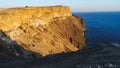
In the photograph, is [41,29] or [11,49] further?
[41,29]

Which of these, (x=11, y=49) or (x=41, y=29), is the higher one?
(x=11, y=49)

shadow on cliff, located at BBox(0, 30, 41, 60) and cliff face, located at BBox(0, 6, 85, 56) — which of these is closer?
shadow on cliff, located at BBox(0, 30, 41, 60)

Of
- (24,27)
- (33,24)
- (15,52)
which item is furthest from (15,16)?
(15,52)

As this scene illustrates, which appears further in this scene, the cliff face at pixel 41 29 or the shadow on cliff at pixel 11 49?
the cliff face at pixel 41 29

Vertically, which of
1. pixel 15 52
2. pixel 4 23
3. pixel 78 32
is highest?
pixel 4 23

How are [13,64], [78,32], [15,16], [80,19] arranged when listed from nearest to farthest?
[13,64]
[15,16]
[78,32]
[80,19]

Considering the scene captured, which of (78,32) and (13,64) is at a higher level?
(13,64)

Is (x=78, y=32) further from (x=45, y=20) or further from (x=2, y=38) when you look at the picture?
(x=2, y=38)

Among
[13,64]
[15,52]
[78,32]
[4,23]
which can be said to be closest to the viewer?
[13,64]
